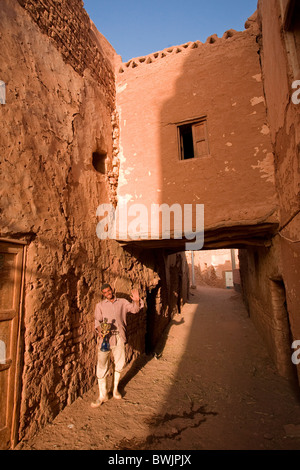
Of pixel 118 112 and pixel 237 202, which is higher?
pixel 118 112

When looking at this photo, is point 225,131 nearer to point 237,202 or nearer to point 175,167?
point 175,167

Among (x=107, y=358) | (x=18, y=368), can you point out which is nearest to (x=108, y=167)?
(x=107, y=358)

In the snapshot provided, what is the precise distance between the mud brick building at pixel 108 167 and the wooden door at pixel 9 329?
0.05ft

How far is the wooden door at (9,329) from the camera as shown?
104 inches

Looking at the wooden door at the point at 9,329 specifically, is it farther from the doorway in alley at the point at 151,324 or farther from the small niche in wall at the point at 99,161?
the doorway in alley at the point at 151,324

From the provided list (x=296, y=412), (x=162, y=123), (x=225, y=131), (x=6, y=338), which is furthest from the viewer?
(x=162, y=123)

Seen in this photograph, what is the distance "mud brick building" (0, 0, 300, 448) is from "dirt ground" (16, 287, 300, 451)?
1.31 feet

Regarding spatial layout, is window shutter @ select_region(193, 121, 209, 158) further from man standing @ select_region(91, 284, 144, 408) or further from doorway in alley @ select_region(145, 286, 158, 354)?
doorway in alley @ select_region(145, 286, 158, 354)

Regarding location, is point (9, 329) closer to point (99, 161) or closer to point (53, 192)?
point (53, 192)

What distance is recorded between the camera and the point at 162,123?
5.32 meters

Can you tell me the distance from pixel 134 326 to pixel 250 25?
23.7 ft

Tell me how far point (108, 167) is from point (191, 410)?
487 centimetres

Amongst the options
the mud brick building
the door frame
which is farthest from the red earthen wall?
the door frame

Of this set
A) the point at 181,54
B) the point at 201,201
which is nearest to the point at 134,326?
the point at 201,201
